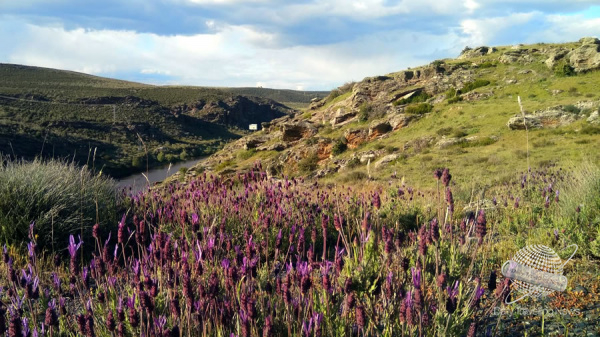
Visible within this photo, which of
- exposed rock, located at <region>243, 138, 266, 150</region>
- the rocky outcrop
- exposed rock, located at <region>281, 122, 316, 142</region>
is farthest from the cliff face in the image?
the rocky outcrop

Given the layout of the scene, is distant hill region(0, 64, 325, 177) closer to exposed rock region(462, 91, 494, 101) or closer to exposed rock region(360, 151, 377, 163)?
exposed rock region(360, 151, 377, 163)

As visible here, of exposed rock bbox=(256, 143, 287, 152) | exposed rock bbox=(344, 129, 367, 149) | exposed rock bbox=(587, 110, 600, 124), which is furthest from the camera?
exposed rock bbox=(256, 143, 287, 152)

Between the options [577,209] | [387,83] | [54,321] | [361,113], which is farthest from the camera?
[387,83]

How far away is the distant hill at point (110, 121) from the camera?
46.0m

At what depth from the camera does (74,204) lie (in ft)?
14.8

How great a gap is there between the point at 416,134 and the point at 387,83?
16.5 m

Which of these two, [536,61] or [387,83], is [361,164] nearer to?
[387,83]

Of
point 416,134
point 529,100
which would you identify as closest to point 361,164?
point 416,134

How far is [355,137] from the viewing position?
26172mm

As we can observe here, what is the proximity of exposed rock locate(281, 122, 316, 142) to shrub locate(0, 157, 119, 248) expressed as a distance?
85.5 ft

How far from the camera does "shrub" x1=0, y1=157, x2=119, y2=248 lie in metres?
4.25

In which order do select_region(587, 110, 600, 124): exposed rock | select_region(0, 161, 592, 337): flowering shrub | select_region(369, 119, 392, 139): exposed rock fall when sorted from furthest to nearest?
select_region(369, 119, 392, 139): exposed rock
select_region(587, 110, 600, 124): exposed rock
select_region(0, 161, 592, 337): flowering shrub

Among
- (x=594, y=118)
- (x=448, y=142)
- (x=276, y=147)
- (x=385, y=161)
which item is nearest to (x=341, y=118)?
(x=276, y=147)

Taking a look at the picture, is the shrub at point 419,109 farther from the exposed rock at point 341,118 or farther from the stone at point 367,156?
the stone at point 367,156
